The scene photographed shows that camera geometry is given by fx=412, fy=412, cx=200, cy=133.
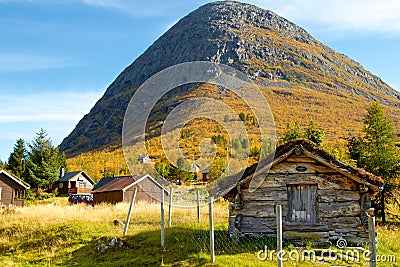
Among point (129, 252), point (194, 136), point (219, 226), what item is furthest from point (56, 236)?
point (194, 136)

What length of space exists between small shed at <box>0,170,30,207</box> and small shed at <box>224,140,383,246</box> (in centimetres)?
3206

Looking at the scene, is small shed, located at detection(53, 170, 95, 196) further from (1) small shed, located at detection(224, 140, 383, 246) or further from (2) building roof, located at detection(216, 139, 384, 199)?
(2) building roof, located at detection(216, 139, 384, 199)

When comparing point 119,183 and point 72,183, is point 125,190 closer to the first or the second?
point 119,183

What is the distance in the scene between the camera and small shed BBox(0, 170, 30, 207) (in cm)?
4088

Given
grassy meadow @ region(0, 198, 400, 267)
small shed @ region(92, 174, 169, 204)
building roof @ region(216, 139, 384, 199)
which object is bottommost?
grassy meadow @ region(0, 198, 400, 267)

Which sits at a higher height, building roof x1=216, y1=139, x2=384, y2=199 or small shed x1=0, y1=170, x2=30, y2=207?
building roof x1=216, y1=139, x2=384, y2=199

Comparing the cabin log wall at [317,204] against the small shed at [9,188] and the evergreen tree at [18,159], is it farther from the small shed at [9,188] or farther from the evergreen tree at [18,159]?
the evergreen tree at [18,159]

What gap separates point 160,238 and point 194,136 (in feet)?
326

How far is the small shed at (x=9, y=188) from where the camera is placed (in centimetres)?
4088

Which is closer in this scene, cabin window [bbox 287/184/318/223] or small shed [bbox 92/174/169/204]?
cabin window [bbox 287/184/318/223]

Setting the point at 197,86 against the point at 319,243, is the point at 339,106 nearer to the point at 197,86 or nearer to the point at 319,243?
the point at 197,86

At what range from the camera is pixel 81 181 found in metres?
66.9

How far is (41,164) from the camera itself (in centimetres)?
5831

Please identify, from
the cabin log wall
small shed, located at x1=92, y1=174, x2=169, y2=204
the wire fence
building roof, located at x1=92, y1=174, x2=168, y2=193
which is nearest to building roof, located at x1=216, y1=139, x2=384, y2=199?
the cabin log wall
